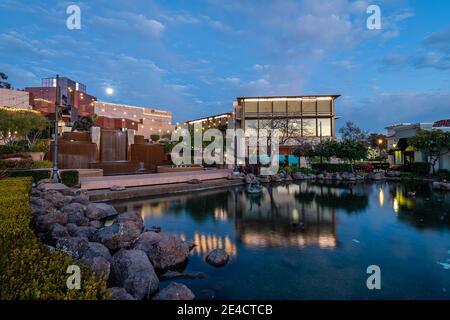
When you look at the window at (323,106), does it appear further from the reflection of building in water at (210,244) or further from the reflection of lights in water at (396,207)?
the reflection of building in water at (210,244)

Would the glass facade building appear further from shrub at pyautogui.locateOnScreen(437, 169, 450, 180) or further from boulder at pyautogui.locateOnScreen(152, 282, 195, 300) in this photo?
boulder at pyautogui.locateOnScreen(152, 282, 195, 300)

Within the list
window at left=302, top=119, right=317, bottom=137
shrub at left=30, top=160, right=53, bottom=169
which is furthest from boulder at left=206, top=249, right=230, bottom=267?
window at left=302, top=119, right=317, bottom=137

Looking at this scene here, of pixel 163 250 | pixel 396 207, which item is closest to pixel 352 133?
pixel 396 207

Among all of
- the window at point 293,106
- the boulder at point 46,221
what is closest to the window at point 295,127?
the window at point 293,106

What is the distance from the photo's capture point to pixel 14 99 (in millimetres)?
50625

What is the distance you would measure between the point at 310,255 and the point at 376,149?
6840 cm

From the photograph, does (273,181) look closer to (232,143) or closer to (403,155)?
(232,143)

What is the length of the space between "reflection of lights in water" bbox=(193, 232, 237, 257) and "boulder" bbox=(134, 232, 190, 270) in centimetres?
96

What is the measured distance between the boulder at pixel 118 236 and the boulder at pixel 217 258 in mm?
2494

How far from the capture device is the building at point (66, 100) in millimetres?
51969

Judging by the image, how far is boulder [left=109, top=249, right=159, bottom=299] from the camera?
587 centimetres

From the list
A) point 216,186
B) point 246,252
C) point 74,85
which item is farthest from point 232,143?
point 74,85

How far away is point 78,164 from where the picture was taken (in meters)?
25.5

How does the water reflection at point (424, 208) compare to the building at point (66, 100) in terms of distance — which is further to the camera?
the building at point (66, 100)
